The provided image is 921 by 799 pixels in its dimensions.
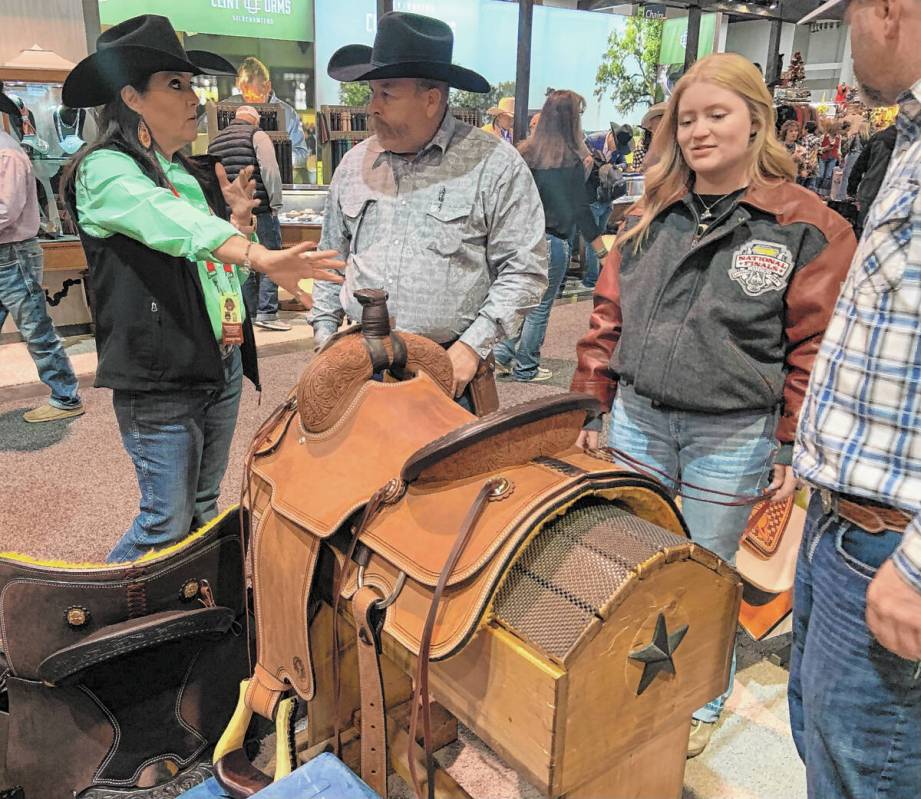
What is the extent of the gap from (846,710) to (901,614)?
23 cm

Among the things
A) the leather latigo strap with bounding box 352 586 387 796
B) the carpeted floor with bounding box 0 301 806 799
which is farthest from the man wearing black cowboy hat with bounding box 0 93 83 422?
the leather latigo strap with bounding box 352 586 387 796

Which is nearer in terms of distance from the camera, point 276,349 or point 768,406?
point 768,406

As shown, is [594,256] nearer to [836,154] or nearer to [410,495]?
[836,154]

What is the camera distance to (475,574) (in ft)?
3.33

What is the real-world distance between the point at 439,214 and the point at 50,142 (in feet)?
15.8

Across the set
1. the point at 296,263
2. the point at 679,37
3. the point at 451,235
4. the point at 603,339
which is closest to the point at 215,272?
the point at 296,263

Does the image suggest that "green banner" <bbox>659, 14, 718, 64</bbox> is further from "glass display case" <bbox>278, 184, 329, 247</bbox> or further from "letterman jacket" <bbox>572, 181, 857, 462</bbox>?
"letterman jacket" <bbox>572, 181, 857, 462</bbox>

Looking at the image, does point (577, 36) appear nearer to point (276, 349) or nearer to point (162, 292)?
point (276, 349)

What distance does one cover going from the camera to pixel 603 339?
6.36 ft

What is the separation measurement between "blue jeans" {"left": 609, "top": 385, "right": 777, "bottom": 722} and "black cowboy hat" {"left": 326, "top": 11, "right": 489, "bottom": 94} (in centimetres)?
91

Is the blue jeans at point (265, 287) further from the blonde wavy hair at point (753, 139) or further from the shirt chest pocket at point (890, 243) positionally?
the shirt chest pocket at point (890, 243)

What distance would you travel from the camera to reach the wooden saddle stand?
966mm

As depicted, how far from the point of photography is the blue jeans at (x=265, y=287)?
5.96 metres

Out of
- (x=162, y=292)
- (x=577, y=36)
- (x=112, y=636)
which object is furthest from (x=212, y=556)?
(x=577, y=36)
